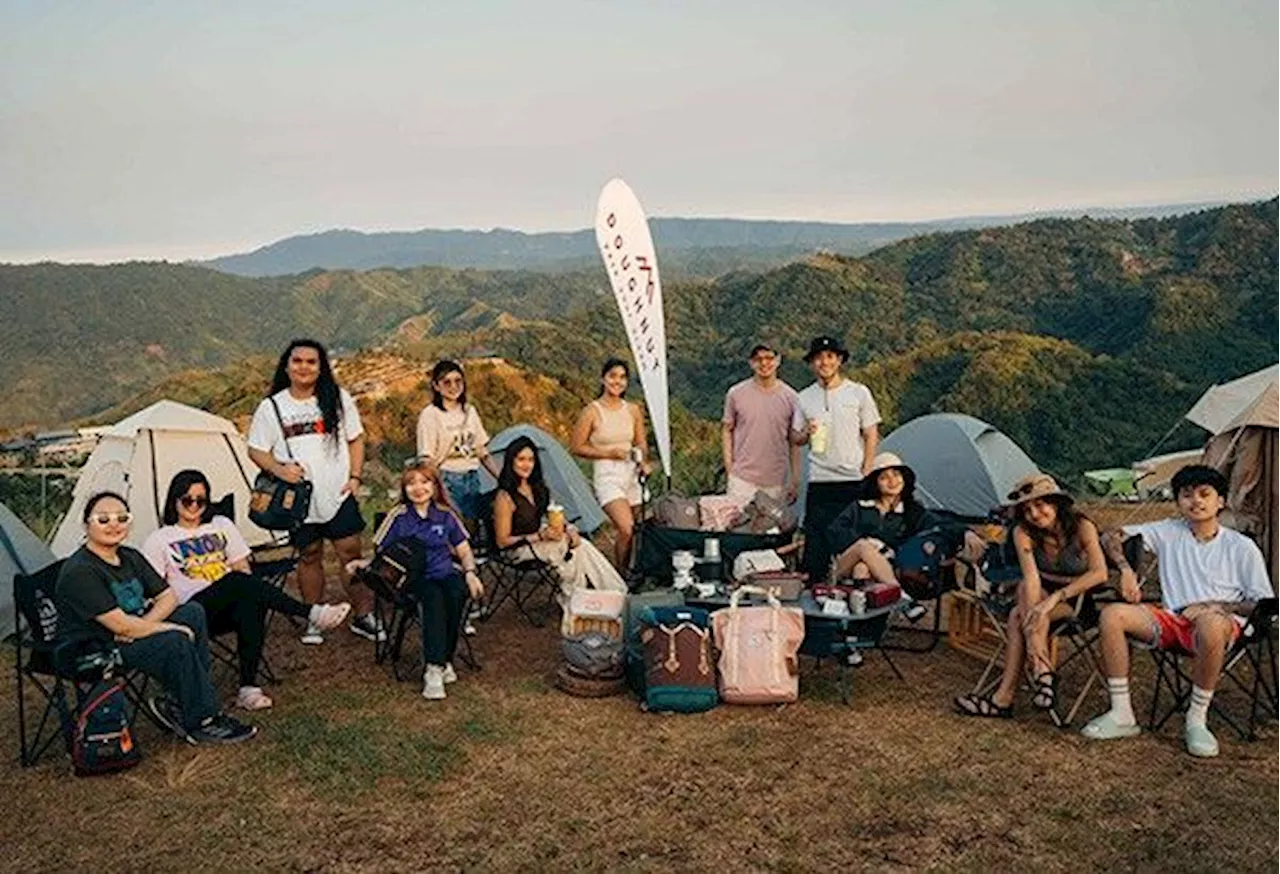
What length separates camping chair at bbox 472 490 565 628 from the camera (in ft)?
18.7

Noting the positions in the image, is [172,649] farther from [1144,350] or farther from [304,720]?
[1144,350]

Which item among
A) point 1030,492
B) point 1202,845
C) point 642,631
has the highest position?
point 1030,492

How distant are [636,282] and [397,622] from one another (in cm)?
252

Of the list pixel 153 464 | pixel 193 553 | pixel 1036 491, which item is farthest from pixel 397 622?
pixel 1036 491

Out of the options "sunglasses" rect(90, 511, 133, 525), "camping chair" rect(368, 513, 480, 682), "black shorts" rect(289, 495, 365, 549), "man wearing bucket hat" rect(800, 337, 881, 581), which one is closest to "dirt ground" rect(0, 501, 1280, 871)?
"camping chair" rect(368, 513, 480, 682)

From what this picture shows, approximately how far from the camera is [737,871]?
10.6 feet

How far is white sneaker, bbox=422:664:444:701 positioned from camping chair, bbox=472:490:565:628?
3.33 ft

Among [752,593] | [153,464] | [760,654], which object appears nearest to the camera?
[760,654]

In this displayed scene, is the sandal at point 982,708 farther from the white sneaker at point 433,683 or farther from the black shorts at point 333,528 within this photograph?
the black shorts at point 333,528

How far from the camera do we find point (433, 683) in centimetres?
473

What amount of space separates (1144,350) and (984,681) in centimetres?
3397

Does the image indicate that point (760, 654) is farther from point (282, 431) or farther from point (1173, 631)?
point (282, 431)

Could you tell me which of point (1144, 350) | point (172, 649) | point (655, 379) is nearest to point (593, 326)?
point (1144, 350)

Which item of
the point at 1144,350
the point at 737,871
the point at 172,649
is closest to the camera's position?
the point at 737,871
